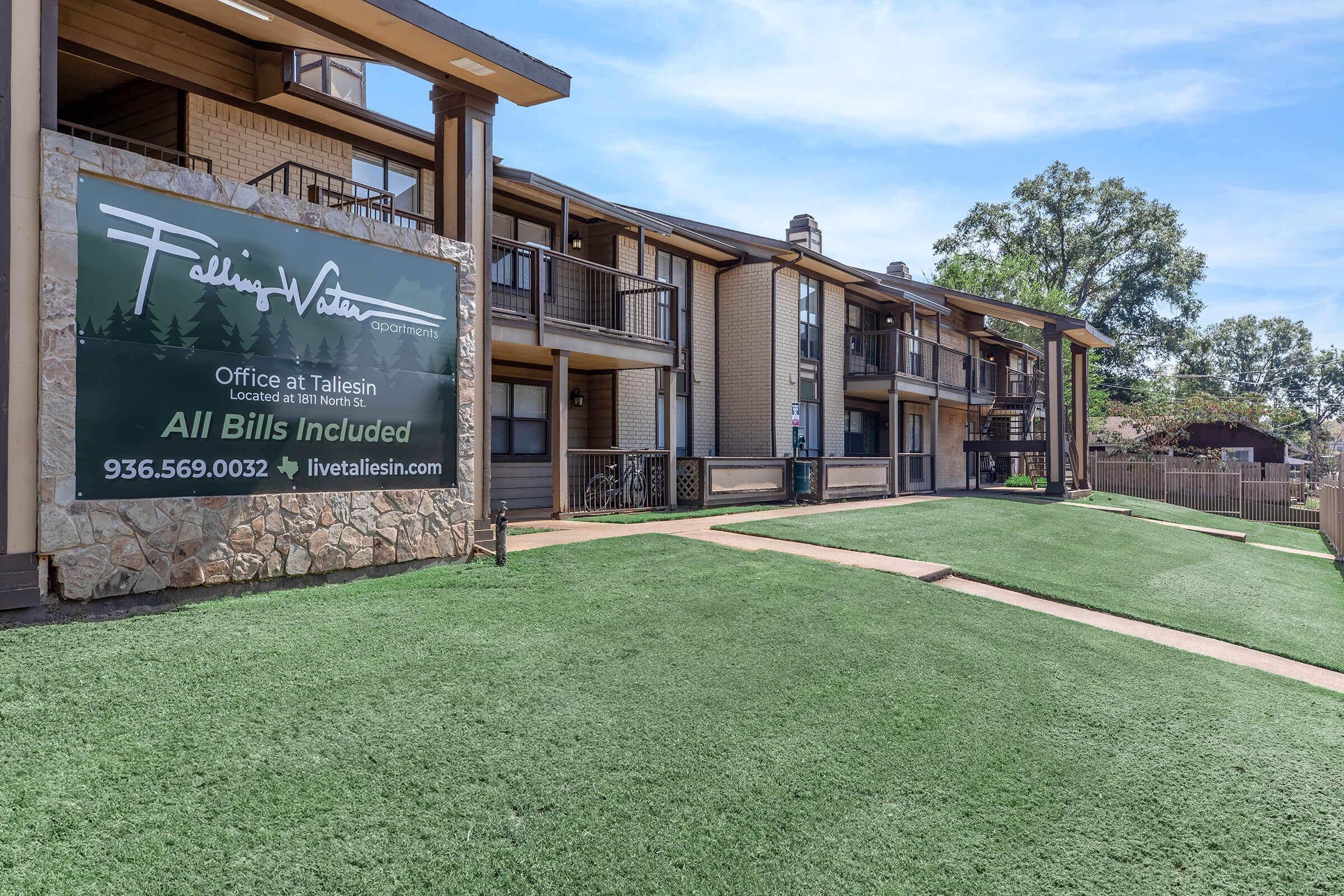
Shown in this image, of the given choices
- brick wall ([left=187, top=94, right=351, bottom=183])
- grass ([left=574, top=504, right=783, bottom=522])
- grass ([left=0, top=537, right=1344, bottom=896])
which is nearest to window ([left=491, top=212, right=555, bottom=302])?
brick wall ([left=187, top=94, right=351, bottom=183])

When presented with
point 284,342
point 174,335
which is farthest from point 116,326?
point 284,342

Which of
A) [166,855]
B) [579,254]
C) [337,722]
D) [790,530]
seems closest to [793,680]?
[337,722]

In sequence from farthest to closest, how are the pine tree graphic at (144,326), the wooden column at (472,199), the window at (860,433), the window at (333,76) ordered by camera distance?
1. the window at (860,433)
2. the window at (333,76)
3. the wooden column at (472,199)
4. the pine tree graphic at (144,326)

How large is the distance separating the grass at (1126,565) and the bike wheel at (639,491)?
3.02m

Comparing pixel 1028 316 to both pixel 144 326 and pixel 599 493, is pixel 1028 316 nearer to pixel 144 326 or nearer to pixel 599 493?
pixel 599 493

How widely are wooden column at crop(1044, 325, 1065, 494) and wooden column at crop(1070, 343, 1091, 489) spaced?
9.52 feet

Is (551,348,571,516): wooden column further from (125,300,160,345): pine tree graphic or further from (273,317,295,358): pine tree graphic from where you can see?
(125,300,160,345): pine tree graphic

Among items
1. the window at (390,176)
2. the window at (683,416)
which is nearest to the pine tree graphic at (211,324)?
the window at (390,176)

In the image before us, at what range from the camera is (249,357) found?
6.66 metres

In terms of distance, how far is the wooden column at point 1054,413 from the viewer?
80.5 ft

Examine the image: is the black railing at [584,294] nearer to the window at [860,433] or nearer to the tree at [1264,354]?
the window at [860,433]

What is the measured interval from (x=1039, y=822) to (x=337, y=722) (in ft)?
11.7

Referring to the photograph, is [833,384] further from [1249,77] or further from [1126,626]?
[1249,77]

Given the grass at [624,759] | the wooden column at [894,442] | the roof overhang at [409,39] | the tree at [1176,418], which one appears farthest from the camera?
the tree at [1176,418]
